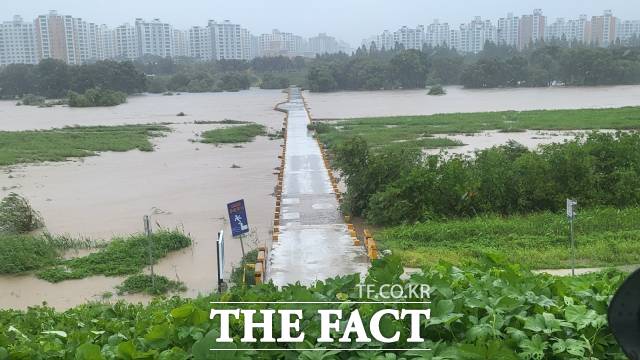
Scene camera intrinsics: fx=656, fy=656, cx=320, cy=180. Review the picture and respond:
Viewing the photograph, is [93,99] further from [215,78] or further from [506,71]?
[506,71]

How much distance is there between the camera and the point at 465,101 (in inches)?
1847

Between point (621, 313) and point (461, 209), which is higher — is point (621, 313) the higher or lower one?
the higher one

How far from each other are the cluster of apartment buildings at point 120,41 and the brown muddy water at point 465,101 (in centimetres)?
7652

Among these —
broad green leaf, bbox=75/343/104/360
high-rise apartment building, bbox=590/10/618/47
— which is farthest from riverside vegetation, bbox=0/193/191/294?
high-rise apartment building, bbox=590/10/618/47

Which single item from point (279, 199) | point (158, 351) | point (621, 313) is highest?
point (621, 313)

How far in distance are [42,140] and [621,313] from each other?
29.6 m

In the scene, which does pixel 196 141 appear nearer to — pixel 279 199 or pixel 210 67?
pixel 279 199

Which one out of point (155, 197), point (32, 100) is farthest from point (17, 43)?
point (155, 197)

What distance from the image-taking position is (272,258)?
9305 millimetres

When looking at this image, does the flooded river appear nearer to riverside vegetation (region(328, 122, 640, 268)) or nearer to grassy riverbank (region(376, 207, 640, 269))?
riverside vegetation (region(328, 122, 640, 268))

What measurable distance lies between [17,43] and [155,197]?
11649 centimetres

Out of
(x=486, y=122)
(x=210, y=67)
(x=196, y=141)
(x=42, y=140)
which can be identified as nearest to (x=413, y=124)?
(x=486, y=122)

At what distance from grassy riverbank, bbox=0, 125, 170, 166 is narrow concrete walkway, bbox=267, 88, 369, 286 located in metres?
9.46

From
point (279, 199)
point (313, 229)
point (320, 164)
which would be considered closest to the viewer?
point (313, 229)
